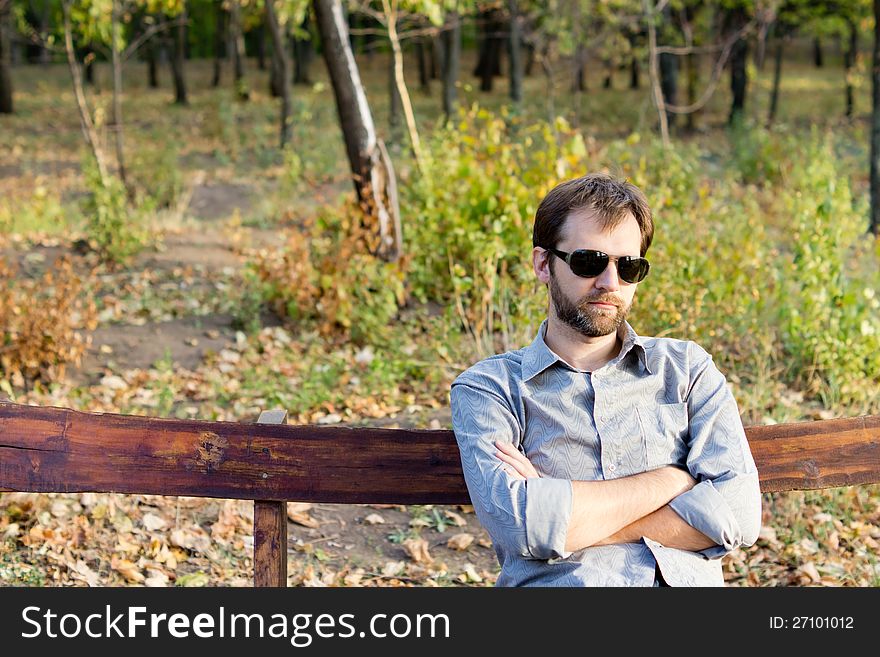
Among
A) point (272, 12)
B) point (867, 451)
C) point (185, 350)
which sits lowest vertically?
point (185, 350)

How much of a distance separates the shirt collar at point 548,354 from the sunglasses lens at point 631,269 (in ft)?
0.48

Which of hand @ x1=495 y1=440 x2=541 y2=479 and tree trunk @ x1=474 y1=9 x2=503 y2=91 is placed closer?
hand @ x1=495 y1=440 x2=541 y2=479

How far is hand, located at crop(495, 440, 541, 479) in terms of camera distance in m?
2.55

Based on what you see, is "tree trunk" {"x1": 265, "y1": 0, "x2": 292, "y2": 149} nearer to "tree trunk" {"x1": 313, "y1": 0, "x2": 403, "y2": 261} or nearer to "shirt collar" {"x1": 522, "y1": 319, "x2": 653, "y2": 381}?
"tree trunk" {"x1": 313, "y1": 0, "x2": 403, "y2": 261}

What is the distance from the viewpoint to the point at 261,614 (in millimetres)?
2609

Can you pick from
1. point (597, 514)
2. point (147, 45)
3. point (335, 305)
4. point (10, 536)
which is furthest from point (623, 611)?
point (147, 45)

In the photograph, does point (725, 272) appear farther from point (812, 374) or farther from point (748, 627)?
point (748, 627)

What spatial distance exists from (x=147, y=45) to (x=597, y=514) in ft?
109

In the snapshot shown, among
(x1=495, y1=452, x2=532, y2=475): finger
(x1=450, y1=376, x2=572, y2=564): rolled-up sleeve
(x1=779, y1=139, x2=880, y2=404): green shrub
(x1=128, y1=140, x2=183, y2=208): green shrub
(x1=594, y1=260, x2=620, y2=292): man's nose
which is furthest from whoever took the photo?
(x1=128, y1=140, x2=183, y2=208): green shrub

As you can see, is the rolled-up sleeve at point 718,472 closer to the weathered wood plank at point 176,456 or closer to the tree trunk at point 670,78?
the weathered wood plank at point 176,456

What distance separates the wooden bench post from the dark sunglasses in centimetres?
95

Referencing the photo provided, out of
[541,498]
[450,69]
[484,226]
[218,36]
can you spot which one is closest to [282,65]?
[450,69]

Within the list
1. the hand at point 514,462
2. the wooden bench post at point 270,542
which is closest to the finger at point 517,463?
the hand at point 514,462

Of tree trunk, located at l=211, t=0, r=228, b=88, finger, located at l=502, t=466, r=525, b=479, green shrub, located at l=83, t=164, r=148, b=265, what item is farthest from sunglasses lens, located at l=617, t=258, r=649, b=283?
tree trunk, located at l=211, t=0, r=228, b=88
